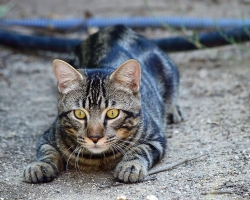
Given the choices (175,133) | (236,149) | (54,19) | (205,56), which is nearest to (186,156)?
(236,149)

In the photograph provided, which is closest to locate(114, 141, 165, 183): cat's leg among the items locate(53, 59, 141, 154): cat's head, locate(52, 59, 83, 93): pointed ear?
locate(53, 59, 141, 154): cat's head

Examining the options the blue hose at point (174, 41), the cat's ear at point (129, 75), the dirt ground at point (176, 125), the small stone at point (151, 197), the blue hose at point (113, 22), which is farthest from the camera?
the blue hose at point (113, 22)

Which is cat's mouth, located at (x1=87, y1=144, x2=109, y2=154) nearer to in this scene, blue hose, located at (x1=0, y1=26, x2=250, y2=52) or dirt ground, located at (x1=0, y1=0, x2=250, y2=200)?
dirt ground, located at (x1=0, y1=0, x2=250, y2=200)

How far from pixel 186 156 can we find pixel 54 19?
4.36m

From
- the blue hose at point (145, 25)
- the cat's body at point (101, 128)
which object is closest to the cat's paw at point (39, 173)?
the cat's body at point (101, 128)

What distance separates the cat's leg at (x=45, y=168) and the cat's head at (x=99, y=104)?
0.28 metres

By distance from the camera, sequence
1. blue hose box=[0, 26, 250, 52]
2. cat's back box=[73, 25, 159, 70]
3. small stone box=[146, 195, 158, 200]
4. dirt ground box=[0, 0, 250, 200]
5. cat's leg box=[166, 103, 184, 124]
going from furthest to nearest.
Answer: blue hose box=[0, 26, 250, 52]
cat's leg box=[166, 103, 184, 124]
cat's back box=[73, 25, 159, 70]
dirt ground box=[0, 0, 250, 200]
small stone box=[146, 195, 158, 200]

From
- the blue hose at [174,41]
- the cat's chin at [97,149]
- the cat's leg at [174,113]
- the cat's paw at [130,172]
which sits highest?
the blue hose at [174,41]

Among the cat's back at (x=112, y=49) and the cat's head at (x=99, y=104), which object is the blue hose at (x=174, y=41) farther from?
the cat's head at (x=99, y=104)

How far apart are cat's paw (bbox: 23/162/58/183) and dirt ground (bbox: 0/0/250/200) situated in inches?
2.1

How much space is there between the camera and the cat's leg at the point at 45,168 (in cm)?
421

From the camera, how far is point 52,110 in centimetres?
604

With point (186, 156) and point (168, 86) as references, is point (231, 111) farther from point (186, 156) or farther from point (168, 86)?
point (186, 156)

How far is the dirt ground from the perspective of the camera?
404 centimetres
